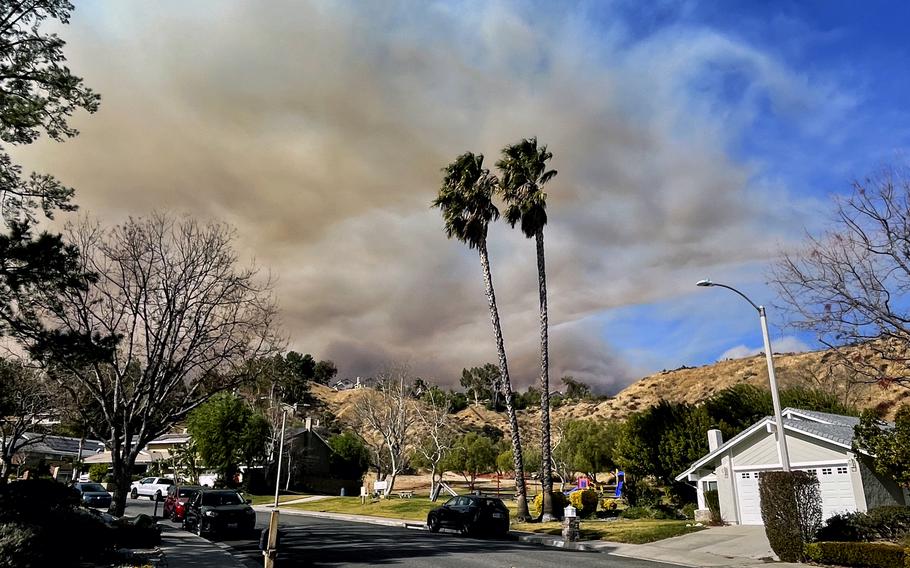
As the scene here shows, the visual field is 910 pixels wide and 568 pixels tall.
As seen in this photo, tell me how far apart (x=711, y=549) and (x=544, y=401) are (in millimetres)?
13481

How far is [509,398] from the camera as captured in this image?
33719 mm

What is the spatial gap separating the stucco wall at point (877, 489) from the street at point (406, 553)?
12.1 metres

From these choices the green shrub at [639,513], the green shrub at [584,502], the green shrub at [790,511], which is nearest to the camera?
the green shrub at [790,511]

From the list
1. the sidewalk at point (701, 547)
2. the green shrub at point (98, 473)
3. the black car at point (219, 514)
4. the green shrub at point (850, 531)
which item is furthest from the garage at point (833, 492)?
the green shrub at point (98, 473)

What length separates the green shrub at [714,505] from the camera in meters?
27.6

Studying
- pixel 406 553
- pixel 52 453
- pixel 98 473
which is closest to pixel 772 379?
pixel 406 553

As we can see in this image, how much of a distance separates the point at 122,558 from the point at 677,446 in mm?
30183

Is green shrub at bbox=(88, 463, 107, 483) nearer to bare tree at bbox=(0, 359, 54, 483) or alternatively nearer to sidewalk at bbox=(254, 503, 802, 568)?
bare tree at bbox=(0, 359, 54, 483)

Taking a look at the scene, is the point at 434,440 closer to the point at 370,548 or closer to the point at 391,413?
the point at 391,413

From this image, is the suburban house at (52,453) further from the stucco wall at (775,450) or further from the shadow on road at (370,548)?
the stucco wall at (775,450)

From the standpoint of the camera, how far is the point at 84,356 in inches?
646

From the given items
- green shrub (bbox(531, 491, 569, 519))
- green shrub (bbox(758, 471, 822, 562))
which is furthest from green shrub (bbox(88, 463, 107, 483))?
green shrub (bbox(758, 471, 822, 562))

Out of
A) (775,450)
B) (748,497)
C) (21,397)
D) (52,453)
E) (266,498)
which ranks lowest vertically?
(266,498)

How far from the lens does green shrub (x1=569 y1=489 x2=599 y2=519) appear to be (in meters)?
33.2
